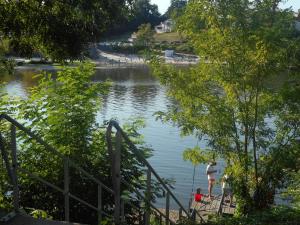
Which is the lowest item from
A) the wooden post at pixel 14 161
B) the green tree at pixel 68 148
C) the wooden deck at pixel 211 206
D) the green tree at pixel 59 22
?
the wooden deck at pixel 211 206

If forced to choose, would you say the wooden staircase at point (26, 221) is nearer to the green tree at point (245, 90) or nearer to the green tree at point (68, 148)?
the green tree at point (68, 148)

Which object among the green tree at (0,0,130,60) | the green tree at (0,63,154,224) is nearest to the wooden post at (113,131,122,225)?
the green tree at (0,0,130,60)

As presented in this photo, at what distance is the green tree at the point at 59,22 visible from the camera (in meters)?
6.52

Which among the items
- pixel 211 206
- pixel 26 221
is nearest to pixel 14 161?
pixel 26 221

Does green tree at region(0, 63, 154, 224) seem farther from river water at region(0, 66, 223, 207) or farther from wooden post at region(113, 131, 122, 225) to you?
wooden post at region(113, 131, 122, 225)

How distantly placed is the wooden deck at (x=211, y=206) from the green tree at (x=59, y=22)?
342 inches

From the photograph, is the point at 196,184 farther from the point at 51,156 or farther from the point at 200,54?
the point at 51,156

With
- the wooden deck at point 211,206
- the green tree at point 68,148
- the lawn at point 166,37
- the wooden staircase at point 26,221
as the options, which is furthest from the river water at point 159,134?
the lawn at point 166,37

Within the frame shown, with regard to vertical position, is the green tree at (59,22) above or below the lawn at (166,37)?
above

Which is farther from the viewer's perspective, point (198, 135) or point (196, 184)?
point (196, 184)

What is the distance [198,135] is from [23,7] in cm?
544

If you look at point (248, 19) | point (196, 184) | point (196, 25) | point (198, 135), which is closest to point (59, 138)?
point (198, 135)

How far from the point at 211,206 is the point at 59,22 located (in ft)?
33.4

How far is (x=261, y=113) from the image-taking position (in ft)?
33.4
